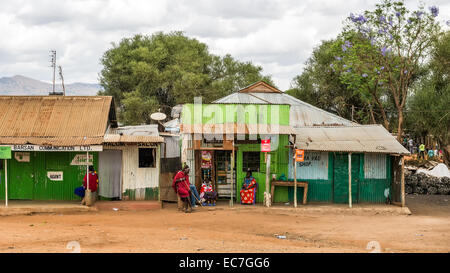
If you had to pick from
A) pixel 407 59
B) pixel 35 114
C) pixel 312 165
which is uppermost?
pixel 407 59

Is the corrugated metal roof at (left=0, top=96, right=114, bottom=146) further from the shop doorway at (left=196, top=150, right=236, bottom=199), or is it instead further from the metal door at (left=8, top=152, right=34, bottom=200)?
the shop doorway at (left=196, top=150, right=236, bottom=199)

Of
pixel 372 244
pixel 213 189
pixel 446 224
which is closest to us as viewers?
pixel 372 244

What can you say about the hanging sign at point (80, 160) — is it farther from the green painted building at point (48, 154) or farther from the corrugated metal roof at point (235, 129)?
the corrugated metal roof at point (235, 129)

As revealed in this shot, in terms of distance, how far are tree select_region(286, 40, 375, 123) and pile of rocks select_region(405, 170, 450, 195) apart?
14555 millimetres

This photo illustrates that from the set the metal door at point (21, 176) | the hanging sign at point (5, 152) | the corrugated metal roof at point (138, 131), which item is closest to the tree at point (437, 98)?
the corrugated metal roof at point (138, 131)

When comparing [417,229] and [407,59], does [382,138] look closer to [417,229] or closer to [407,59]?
[417,229]

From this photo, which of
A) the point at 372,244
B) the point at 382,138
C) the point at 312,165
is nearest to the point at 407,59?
the point at 382,138

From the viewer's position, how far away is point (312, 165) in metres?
20.3

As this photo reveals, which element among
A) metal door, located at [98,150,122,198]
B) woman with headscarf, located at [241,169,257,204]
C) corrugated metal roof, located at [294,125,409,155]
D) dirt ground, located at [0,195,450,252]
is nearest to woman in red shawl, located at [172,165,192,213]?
dirt ground, located at [0,195,450,252]

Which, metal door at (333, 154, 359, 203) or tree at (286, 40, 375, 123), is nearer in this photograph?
metal door at (333, 154, 359, 203)

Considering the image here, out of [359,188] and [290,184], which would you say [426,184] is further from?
[290,184]

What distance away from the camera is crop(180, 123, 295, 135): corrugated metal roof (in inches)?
Answer: 739

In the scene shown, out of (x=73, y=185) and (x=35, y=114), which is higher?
(x=35, y=114)
